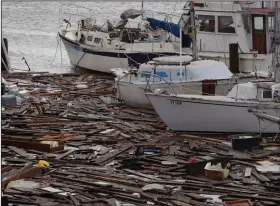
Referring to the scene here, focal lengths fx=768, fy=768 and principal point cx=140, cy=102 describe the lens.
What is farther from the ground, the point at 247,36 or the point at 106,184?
the point at 247,36

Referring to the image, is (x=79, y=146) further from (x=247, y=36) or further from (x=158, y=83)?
(x=247, y=36)

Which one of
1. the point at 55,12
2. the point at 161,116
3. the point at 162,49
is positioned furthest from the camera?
the point at 55,12

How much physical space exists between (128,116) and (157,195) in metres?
8.70

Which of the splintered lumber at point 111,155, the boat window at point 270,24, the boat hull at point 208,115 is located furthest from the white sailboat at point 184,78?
the boat window at point 270,24

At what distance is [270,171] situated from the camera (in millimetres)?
17812

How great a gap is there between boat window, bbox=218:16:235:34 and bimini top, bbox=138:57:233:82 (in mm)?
6106

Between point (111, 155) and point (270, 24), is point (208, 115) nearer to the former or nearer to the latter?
point (111, 155)

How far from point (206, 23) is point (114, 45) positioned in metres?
5.40

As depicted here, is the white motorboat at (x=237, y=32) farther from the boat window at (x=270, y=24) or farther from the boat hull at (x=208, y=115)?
the boat hull at (x=208, y=115)

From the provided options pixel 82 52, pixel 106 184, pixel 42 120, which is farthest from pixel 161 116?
pixel 82 52

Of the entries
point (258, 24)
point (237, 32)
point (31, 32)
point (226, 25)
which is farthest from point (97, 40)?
point (31, 32)

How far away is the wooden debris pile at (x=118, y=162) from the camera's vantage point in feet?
51.6

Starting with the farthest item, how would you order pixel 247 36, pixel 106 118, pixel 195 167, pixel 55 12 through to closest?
pixel 55 12 < pixel 247 36 < pixel 106 118 < pixel 195 167

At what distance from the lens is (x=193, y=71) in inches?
955
